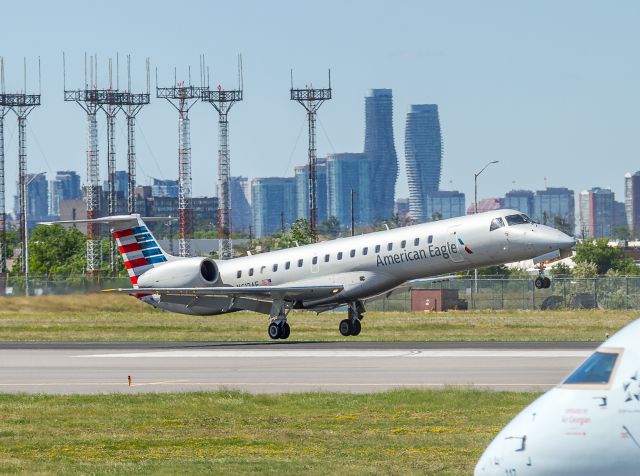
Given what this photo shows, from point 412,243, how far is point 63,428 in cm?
2253

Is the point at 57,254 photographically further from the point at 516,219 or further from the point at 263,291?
the point at 516,219

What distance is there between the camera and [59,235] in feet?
535

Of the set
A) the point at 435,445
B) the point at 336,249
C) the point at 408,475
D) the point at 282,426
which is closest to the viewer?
the point at 408,475

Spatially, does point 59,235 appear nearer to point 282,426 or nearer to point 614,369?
point 282,426

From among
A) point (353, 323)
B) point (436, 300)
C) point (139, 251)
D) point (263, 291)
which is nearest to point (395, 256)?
point (353, 323)

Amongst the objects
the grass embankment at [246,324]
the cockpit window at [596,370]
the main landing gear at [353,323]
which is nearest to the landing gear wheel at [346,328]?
the main landing gear at [353,323]

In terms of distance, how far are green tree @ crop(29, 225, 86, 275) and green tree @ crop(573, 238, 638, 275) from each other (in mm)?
55621

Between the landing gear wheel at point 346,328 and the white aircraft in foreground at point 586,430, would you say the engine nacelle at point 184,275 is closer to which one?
the landing gear wheel at point 346,328

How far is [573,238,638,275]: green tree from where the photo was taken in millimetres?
136000

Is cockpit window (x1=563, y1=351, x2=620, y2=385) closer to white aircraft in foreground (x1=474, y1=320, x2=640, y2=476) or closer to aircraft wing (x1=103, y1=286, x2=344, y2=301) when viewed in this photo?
white aircraft in foreground (x1=474, y1=320, x2=640, y2=476)

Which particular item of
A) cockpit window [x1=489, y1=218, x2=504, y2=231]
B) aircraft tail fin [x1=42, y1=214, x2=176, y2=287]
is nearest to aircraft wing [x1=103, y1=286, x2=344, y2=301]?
aircraft tail fin [x1=42, y1=214, x2=176, y2=287]

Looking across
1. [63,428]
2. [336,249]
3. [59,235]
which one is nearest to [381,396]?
[63,428]

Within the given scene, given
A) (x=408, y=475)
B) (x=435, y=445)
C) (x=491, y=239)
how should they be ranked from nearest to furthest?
(x=408, y=475), (x=435, y=445), (x=491, y=239)

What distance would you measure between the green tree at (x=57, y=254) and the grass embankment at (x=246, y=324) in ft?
284
